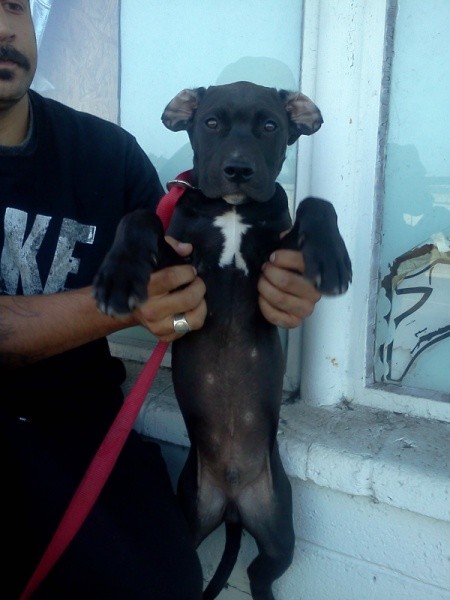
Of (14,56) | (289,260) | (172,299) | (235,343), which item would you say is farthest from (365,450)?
(14,56)

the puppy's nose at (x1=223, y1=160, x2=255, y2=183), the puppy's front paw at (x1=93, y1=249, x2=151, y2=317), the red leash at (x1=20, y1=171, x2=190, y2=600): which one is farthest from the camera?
the puppy's nose at (x1=223, y1=160, x2=255, y2=183)

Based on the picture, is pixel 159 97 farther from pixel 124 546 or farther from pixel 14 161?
pixel 124 546

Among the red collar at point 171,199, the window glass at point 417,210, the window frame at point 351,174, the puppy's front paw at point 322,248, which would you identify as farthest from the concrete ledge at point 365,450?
the red collar at point 171,199

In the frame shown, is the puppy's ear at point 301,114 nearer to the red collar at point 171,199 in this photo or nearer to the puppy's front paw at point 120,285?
the red collar at point 171,199

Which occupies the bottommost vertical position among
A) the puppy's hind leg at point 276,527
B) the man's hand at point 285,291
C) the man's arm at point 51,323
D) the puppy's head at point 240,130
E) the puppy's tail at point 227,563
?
the puppy's tail at point 227,563

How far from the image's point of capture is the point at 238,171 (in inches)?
67.3

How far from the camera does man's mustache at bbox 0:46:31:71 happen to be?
2.14 m

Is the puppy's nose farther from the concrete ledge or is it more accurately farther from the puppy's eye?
the concrete ledge

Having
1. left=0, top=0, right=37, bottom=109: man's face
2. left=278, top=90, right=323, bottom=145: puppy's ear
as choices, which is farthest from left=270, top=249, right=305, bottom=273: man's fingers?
left=0, top=0, right=37, bottom=109: man's face

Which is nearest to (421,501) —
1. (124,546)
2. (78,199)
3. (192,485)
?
(192,485)

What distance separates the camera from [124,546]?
175cm

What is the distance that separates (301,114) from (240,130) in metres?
0.26

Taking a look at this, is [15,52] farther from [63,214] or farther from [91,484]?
[91,484]

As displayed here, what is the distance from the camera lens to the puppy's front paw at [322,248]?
1.56 meters
